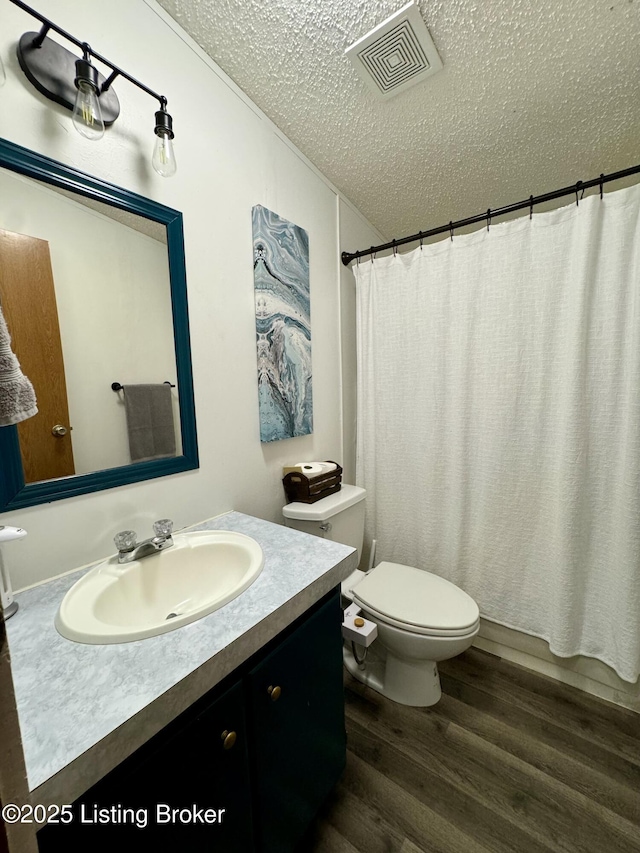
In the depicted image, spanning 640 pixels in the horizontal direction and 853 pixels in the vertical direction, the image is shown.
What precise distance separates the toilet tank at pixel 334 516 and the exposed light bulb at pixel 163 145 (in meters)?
1.15

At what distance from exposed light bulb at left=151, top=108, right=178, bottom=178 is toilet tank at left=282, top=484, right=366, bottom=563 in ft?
3.79


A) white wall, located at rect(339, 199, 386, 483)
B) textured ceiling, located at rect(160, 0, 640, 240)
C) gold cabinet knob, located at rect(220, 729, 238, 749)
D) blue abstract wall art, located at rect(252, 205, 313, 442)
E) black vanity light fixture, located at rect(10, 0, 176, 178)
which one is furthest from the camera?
white wall, located at rect(339, 199, 386, 483)

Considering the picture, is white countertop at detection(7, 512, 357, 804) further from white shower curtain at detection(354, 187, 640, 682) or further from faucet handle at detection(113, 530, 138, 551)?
white shower curtain at detection(354, 187, 640, 682)

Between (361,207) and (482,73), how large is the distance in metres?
0.78

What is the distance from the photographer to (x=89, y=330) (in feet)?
2.80

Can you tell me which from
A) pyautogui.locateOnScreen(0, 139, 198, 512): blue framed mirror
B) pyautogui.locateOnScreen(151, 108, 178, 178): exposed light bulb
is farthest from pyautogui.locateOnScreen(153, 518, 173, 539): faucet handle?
pyautogui.locateOnScreen(151, 108, 178, 178): exposed light bulb

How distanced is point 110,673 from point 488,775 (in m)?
1.27

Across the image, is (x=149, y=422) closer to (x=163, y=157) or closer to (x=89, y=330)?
(x=89, y=330)

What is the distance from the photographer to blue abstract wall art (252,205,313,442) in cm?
127

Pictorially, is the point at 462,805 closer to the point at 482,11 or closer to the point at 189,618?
the point at 189,618

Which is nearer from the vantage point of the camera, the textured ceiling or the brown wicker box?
the textured ceiling

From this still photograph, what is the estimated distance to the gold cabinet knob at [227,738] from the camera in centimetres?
60

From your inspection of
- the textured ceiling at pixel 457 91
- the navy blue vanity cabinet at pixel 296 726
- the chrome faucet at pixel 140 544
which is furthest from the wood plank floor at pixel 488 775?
the textured ceiling at pixel 457 91

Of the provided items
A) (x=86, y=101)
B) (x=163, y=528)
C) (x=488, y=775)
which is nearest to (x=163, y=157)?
(x=86, y=101)
